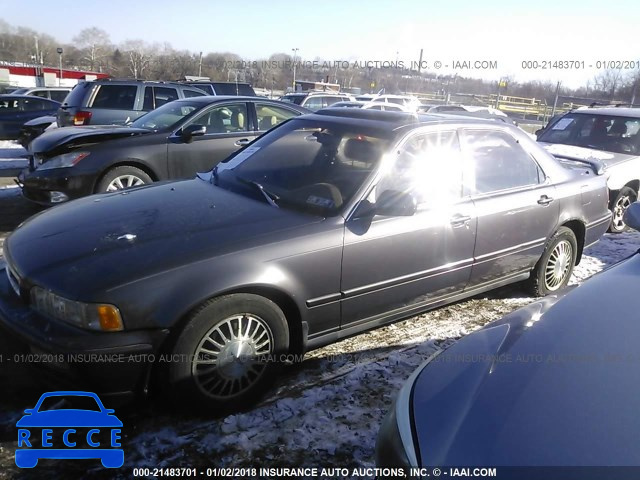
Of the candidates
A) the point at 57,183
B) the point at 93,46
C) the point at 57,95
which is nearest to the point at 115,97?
the point at 57,183

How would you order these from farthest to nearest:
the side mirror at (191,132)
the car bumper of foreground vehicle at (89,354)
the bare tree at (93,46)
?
the bare tree at (93,46), the side mirror at (191,132), the car bumper of foreground vehicle at (89,354)

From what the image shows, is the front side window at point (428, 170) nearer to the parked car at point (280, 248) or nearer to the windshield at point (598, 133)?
the parked car at point (280, 248)

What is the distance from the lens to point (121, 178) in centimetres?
587

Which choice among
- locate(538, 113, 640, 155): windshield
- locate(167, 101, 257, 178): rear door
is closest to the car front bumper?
locate(167, 101, 257, 178): rear door

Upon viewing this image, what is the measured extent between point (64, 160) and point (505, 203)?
4790 millimetres

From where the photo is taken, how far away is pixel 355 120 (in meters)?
3.71

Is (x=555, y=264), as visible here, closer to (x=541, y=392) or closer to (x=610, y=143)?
(x=541, y=392)

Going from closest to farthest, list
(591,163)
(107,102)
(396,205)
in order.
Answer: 1. (396,205)
2. (591,163)
3. (107,102)

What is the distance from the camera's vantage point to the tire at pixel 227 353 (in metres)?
2.43

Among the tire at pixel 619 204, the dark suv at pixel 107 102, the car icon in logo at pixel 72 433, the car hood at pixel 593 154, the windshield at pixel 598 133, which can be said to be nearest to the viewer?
the car icon in logo at pixel 72 433

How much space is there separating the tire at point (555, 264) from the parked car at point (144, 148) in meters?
4.03

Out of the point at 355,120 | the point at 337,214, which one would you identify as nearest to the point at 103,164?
the point at 355,120

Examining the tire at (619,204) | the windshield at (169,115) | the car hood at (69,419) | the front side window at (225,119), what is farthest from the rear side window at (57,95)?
the car hood at (69,419)

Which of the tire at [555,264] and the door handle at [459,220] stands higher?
the door handle at [459,220]
